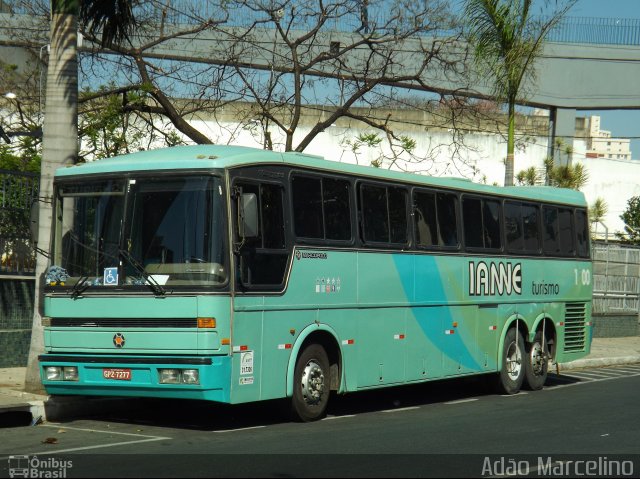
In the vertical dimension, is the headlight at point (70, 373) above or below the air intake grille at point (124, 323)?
below

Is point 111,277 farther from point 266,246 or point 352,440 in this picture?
point 352,440

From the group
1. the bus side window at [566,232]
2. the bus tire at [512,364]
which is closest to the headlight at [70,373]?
the bus tire at [512,364]

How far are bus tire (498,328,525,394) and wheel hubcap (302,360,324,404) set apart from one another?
5.23 m

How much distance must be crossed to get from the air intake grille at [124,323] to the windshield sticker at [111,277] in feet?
1.31

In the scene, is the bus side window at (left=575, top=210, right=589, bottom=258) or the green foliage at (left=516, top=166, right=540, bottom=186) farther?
the green foliage at (left=516, top=166, right=540, bottom=186)

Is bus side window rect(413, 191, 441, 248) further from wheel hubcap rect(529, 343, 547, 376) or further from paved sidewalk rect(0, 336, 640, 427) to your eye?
paved sidewalk rect(0, 336, 640, 427)

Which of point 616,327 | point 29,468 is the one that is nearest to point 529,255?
point 29,468

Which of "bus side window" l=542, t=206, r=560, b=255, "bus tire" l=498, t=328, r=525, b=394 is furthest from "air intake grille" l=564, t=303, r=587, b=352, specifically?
"bus tire" l=498, t=328, r=525, b=394

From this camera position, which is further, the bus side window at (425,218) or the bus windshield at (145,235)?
the bus side window at (425,218)

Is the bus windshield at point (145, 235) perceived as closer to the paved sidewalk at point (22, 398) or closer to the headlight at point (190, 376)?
the headlight at point (190, 376)

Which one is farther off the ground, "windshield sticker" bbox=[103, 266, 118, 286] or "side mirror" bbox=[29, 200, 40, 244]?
"side mirror" bbox=[29, 200, 40, 244]

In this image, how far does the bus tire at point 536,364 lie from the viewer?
18.1 m

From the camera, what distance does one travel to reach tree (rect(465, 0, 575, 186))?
2212 cm

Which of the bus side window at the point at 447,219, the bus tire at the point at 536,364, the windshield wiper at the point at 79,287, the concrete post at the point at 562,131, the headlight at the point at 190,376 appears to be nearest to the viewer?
the headlight at the point at 190,376
